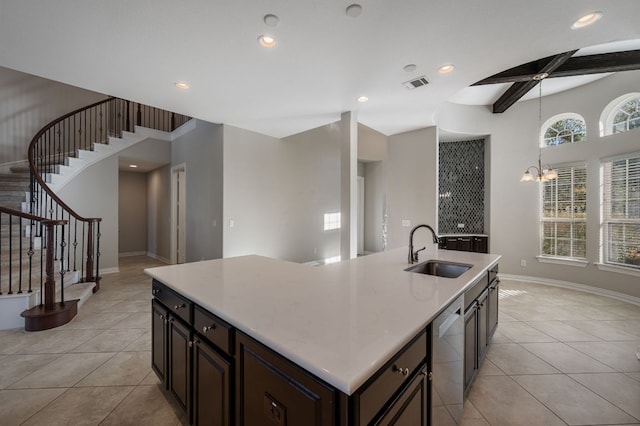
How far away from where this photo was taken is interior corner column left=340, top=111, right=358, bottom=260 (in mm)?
3719

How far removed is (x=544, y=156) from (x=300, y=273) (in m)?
5.45

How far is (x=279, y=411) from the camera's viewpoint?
0.87 m

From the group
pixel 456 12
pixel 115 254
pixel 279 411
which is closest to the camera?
pixel 279 411

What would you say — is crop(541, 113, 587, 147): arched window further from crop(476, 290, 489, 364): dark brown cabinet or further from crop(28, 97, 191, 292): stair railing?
crop(28, 97, 191, 292): stair railing

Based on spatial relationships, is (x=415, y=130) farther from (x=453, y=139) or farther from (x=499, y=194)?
(x=499, y=194)

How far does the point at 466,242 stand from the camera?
17.2ft

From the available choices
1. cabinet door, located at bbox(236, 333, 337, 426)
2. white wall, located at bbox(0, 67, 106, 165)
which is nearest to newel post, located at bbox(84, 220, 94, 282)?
white wall, located at bbox(0, 67, 106, 165)

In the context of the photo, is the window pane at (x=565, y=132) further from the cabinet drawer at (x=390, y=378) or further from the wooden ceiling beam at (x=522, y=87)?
the cabinet drawer at (x=390, y=378)

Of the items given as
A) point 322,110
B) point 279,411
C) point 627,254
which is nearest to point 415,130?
point 322,110

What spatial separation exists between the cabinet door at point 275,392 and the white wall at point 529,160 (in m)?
4.78

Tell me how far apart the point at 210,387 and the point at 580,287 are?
19.2 feet

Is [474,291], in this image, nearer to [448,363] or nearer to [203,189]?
[448,363]

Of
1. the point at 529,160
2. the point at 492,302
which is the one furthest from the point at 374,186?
the point at 492,302

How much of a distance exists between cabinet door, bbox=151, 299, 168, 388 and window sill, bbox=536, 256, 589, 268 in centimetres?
596
